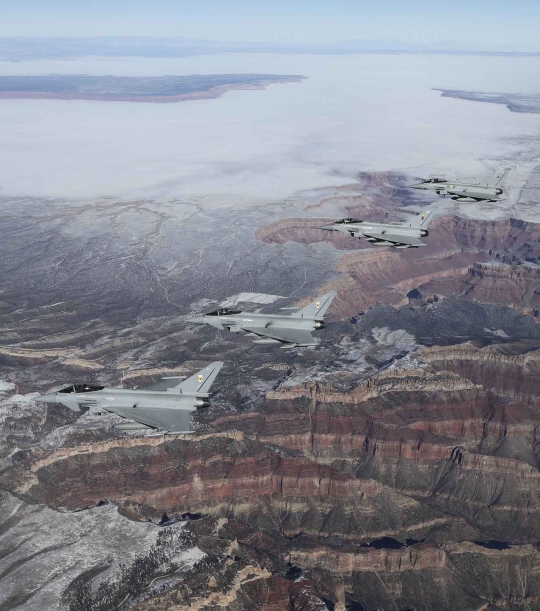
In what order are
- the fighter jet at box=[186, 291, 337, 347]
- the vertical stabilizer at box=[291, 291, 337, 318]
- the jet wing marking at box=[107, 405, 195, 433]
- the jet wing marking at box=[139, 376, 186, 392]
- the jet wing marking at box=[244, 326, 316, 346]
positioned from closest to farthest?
the jet wing marking at box=[107, 405, 195, 433], the jet wing marking at box=[139, 376, 186, 392], the jet wing marking at box=[244, 326, 316, 346], the fighter jet at box=[186, 291, 337, 347], the vertical stabilizer at box=[291, 291, 337, 318]

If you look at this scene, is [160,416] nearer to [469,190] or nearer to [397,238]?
[397,238]

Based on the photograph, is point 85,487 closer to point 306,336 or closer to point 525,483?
point 306,336

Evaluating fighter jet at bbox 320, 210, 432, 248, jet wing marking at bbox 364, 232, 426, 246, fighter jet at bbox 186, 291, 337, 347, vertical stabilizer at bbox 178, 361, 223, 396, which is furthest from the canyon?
jet wing marking at bbox 364, 232, 426, 246

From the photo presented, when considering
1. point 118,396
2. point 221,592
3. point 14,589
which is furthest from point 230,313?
point 14,589

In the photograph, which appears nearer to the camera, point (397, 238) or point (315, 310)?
point (315, 310)

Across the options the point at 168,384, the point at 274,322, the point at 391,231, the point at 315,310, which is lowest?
the point at 168,384

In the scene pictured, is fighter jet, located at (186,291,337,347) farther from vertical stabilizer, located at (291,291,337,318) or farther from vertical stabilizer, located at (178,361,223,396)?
vertical stabilizer, located at (178,361,223,396)

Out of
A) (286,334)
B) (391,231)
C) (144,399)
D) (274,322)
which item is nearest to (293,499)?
(391,231)

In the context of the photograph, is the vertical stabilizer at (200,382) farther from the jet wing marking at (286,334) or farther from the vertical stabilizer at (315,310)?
the vertical stabilizer at (315,310)
